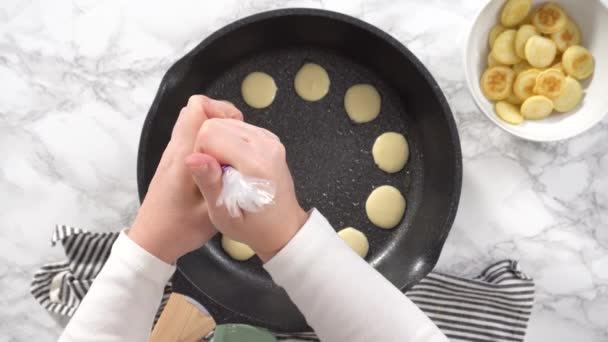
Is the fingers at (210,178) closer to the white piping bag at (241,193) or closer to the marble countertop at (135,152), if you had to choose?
the white piping bag at (241,193)

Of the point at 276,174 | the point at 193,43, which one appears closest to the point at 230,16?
the point at 193,43

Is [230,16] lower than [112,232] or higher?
higher

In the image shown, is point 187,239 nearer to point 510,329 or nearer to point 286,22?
point 286,22

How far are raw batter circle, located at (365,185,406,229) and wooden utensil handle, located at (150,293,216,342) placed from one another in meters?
0.24

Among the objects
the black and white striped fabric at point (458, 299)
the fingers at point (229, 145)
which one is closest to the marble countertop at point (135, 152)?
the black and white striped fabric at point (458, 299)

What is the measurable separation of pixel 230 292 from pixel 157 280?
0.19m

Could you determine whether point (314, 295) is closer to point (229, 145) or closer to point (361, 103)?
point (229, 145)

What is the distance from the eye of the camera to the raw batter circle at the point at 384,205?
0.77 meters

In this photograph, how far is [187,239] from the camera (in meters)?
0.60

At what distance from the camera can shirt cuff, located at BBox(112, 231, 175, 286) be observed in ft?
→ 1.87

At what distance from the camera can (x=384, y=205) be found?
767 millimetres

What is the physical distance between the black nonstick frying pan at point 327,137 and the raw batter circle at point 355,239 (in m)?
0.01

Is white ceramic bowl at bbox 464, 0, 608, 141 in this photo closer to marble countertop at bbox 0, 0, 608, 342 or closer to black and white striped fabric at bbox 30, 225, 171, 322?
marble countertop at bbox 0, 0, 608, 342

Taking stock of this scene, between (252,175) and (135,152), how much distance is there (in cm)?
29
